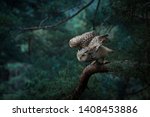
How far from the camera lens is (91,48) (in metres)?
1.61

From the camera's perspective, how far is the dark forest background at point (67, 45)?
1.87 metres

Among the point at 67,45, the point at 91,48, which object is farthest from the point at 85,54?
the point at 67,45

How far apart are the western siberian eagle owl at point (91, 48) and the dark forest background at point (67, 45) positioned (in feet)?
0.21

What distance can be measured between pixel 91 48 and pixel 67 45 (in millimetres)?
1095

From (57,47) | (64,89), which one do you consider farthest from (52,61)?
(64,89)

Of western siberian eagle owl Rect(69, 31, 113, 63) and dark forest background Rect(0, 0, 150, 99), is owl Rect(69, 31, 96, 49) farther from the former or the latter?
dark forest background Rect(0, 0, 150, 99)

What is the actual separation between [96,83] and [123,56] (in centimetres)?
27

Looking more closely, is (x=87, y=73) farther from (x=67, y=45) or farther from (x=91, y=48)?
(x=67, y=45)

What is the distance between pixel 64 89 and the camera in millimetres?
1945

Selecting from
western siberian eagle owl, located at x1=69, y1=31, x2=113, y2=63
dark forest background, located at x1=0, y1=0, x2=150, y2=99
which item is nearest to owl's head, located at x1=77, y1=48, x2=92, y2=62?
western siberian eagle owl, located at x1=69, y1=31, x2=113, y2=63

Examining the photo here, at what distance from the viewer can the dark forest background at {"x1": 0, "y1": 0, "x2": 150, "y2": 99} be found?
1868mm

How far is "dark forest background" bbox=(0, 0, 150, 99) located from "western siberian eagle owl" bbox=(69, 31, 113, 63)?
0.21 ft

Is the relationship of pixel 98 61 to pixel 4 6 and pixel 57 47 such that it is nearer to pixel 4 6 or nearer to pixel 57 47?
pixel 4 6

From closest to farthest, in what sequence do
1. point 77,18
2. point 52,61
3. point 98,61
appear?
point 98,61 → point 52,61 → point 77,18
